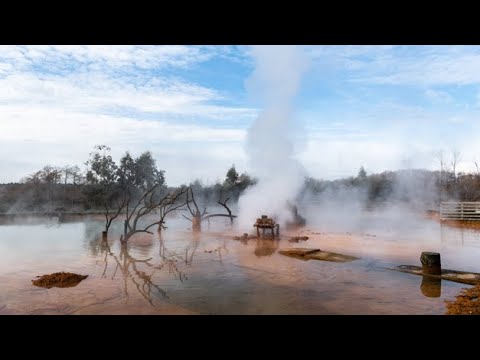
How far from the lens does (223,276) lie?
9.23 metres

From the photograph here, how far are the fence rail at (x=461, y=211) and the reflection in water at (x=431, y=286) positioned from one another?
1601cm

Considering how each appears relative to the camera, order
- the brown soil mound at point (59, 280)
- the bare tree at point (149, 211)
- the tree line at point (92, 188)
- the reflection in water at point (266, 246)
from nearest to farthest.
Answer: the brown soil mound at point (59, 280) → the reflection in water at point (266, 246) → the bare tree at point (149, 211) → the tree line at point (92, 188)

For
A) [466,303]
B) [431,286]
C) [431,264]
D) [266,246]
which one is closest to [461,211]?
[266,246]

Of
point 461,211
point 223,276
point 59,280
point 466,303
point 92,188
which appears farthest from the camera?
point 92,188

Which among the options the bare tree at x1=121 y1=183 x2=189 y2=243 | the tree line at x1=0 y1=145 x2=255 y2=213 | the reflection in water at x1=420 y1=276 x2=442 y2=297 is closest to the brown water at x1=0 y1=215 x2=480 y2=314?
the reflection in water at x1=420 y1=276 x2=442 y2=297

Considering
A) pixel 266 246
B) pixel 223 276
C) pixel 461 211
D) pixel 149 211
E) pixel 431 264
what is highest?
pixel 149 211

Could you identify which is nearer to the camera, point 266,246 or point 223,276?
point 223,276

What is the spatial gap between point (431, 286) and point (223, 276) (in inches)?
204

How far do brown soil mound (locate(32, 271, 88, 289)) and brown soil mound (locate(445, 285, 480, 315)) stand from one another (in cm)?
850

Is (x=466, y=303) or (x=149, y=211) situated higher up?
(x=149, y=211)

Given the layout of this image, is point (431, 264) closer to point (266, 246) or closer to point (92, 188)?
point (266, 246)

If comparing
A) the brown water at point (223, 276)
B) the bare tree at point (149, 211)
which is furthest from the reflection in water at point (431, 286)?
the bare tree at point (149, 211)

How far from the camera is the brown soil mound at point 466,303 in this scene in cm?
614

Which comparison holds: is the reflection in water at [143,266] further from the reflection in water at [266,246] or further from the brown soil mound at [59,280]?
the reflection in water at [266,246]
